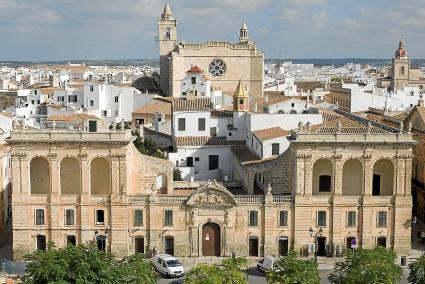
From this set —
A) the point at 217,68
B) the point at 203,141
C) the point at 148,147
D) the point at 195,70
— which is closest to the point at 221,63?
the point at 217,68

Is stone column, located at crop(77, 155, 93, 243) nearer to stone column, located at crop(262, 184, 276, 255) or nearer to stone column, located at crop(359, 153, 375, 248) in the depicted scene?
stone column, located at crop(262, 184, 276, 255)

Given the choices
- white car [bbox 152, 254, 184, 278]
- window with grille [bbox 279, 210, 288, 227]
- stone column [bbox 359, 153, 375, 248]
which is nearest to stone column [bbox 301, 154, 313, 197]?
window with grille [bbox 279, 210, 288, 227]

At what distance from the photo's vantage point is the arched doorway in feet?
163

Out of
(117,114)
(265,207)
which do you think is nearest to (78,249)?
(265,207)

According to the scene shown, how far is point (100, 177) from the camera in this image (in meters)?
51.6

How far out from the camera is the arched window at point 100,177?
51156mm

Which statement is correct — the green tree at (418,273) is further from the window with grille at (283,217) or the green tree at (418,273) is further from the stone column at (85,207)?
the stone column at (85,207)

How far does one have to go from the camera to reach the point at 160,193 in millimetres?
53125

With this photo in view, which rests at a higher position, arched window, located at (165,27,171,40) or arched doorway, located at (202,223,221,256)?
arched window, located at (165,27,171,40)

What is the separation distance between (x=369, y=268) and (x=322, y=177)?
645 inches

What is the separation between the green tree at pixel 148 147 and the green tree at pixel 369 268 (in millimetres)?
28807

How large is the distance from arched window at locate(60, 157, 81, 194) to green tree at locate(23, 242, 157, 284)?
1511 cm

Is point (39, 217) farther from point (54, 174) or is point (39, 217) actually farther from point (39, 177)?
point (54, 174)

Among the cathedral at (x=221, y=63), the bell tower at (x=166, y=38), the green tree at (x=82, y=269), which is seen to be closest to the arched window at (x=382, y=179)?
the green tree at (x=82, y=269)
